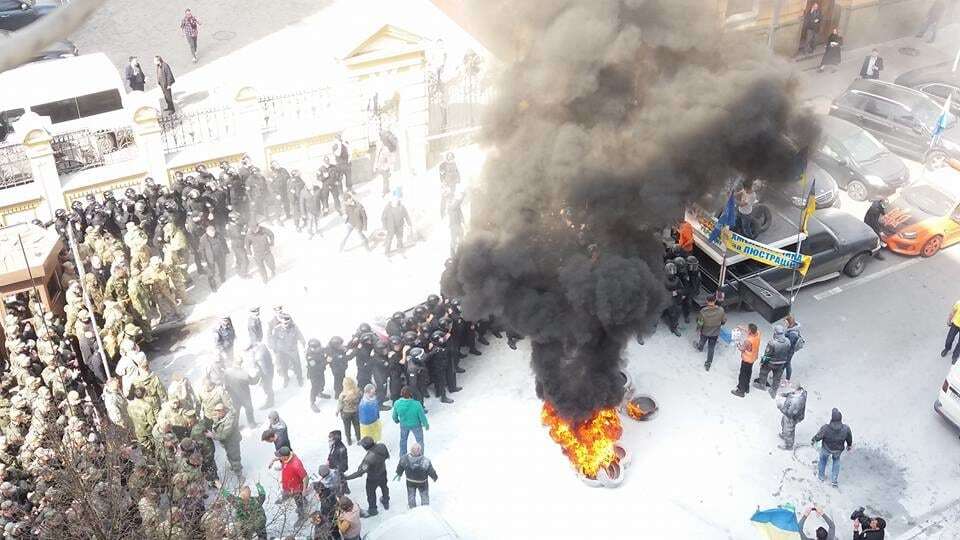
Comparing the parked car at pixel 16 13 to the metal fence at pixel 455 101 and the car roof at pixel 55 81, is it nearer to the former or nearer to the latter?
the car roof at pixel 55 81

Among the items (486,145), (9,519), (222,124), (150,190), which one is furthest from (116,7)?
(9,519)

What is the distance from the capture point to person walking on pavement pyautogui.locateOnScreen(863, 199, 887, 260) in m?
17.5

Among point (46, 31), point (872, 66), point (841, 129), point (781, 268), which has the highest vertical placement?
point (46, 31)

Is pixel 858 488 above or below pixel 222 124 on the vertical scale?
below

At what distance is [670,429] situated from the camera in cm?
1381

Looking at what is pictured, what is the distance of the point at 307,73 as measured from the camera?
2456 cm

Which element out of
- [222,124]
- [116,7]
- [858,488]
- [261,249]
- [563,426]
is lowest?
[858,488]

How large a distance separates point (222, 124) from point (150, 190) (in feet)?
12.5

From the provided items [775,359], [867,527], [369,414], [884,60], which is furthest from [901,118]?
[369,414]

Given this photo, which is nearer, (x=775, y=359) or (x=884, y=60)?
(x=775, y=359)

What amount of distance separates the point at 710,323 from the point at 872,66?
12.7 m

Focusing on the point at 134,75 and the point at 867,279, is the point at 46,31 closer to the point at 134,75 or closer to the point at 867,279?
the point at 867,279

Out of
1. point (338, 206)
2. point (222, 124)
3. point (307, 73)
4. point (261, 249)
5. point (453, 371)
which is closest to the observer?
point (453, 371)

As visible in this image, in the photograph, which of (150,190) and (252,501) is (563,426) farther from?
(150,190)
